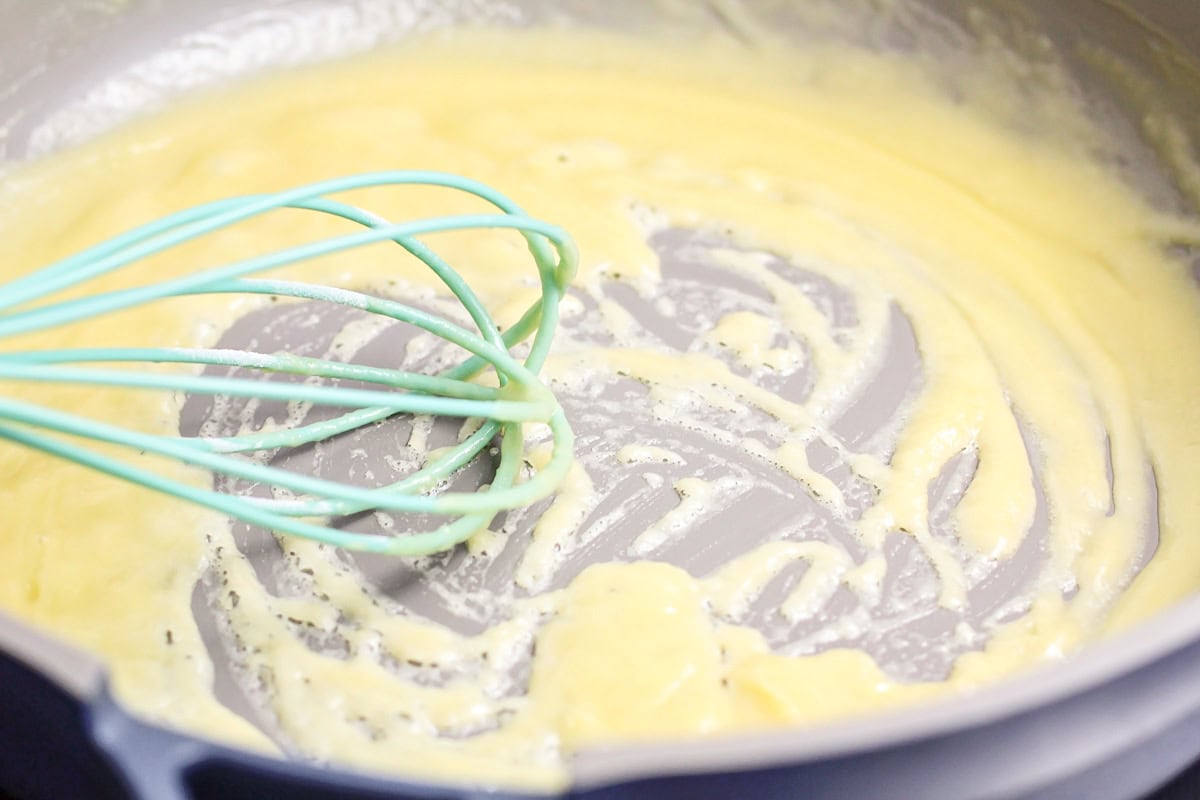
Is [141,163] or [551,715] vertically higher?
[551,715]

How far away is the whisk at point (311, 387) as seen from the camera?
561 millimetres

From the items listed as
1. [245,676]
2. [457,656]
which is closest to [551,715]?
[457,656]

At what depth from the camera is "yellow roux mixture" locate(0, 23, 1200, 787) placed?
2.18 ft

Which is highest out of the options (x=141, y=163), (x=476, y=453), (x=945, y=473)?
(x=945, y=473)

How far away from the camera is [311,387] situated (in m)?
0.64

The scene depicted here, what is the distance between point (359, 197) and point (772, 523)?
45 cm

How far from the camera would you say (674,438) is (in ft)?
2.73

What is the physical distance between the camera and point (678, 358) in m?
0.88

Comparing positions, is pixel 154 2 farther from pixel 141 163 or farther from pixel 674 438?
pixel 674 438

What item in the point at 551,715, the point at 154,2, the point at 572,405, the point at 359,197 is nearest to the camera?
the point at 551,715

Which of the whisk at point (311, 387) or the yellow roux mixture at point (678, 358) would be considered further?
the yellow roux mixture at point (678, 358)

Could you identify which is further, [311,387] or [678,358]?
[678,358]

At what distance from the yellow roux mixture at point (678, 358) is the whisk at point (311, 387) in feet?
0.19

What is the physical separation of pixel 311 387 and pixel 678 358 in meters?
0.32
